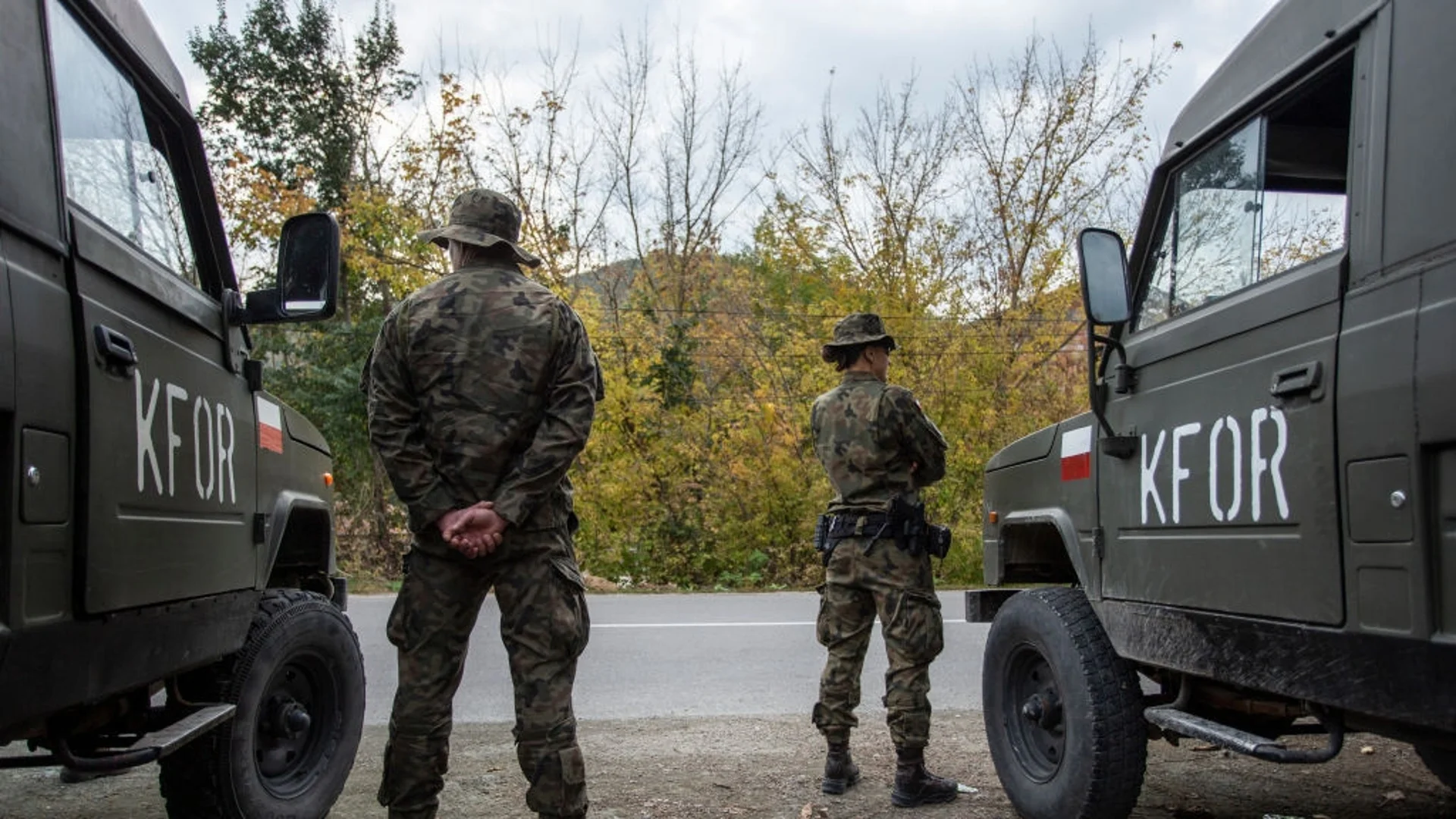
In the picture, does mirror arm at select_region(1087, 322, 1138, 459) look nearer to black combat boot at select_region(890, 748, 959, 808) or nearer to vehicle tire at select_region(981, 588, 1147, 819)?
vehicle tire at select_region(981, 588, 1147, 819)

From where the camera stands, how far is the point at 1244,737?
284 centimetres

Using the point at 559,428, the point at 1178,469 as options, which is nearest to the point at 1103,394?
the point at 1178,469

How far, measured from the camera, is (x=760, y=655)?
8.08 m

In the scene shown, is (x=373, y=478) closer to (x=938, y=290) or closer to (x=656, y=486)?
(x=656, y=486)

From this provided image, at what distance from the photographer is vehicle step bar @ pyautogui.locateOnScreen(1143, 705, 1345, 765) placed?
2.62 meters

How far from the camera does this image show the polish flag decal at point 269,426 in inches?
143

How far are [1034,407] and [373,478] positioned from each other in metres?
10.4

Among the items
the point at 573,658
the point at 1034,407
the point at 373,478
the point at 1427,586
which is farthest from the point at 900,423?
the point at 373,478

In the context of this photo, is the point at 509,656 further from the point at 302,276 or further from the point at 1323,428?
the point at 1323,428

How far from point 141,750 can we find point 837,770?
2.59 metres

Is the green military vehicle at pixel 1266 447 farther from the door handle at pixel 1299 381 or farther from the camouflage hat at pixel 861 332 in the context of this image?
the camouflage hat at pixel 861 332

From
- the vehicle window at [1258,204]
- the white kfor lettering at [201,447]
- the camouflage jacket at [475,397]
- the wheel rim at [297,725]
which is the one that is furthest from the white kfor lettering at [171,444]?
the vehicle window at [1258,204]

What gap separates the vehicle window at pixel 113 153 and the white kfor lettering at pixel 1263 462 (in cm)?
274

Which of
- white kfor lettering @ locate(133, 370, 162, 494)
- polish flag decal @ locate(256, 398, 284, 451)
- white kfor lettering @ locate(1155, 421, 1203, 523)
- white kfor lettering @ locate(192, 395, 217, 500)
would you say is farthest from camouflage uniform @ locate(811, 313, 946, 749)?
white kfor lettering @ locate(133, 370, 162, 494)
